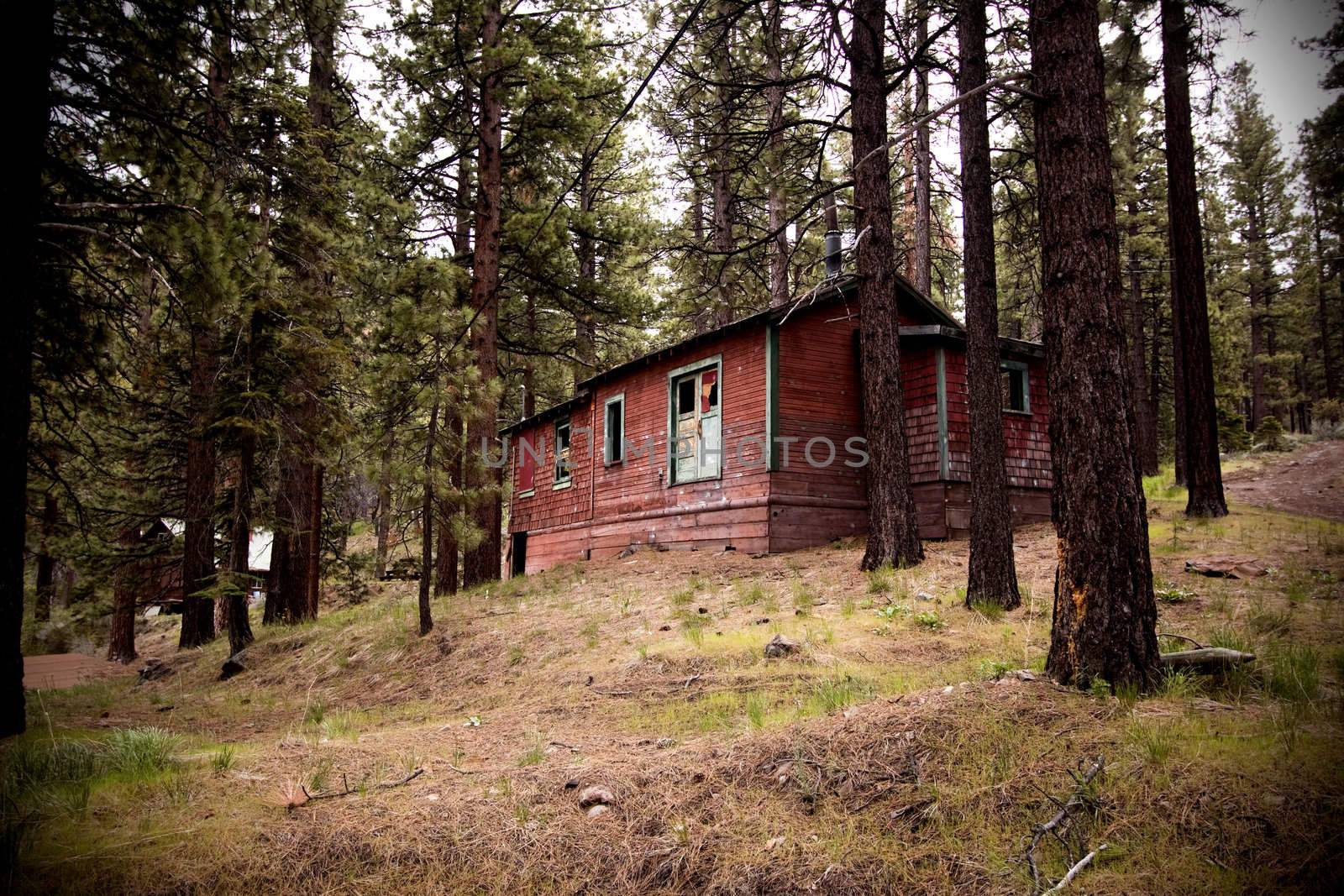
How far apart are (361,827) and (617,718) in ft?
7.96

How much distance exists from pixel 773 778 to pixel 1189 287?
478 inches

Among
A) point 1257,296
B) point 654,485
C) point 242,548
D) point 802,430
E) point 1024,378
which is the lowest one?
point 242,548

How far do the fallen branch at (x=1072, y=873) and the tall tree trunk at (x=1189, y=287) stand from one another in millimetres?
11035

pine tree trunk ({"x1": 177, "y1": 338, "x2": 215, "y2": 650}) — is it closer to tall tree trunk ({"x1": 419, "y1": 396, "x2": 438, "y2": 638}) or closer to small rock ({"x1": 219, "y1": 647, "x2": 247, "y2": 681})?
small rock ({"x1": 219, "y1": 647, "x2": 247, "y2": 681})

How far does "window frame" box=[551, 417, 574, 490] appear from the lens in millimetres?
21156

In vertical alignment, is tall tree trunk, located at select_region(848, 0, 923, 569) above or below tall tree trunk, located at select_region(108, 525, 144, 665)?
above

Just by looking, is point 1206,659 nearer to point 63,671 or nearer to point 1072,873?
point 1072,873

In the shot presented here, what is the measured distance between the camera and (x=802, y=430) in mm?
14891

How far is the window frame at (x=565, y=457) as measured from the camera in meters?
21.2

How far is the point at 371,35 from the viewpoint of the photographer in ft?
49.9

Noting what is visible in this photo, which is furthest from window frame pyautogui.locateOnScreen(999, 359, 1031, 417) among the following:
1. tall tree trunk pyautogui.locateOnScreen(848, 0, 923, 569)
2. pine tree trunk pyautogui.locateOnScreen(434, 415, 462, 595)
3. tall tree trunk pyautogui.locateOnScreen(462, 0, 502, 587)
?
pine tree trunk pyautogui.locateOnScreen(434, 415, 462, 595)

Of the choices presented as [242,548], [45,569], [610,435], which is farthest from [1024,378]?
[45,569]

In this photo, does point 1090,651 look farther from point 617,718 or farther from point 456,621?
point 456,621

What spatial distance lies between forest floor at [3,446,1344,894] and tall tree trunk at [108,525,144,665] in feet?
30.0
